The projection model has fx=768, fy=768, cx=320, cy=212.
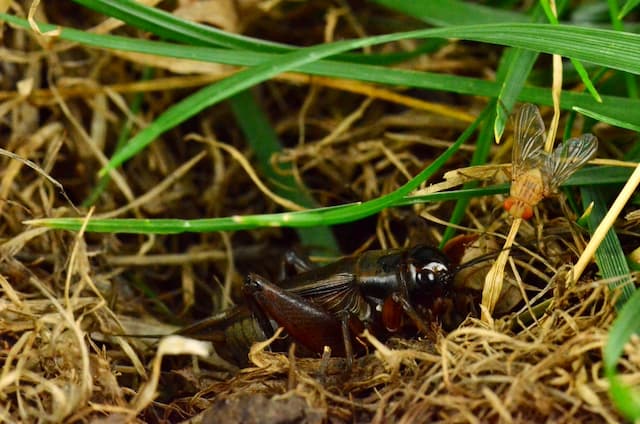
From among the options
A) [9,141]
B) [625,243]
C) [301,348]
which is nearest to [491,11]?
[625,243]

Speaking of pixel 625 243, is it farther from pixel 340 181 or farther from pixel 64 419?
pixel 64 419

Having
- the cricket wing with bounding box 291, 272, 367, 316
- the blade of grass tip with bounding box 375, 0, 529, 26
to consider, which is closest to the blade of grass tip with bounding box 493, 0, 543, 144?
the blade of grass tip with bounding box 375, 0, 529, 26

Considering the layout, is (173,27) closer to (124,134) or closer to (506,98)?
(124,134)

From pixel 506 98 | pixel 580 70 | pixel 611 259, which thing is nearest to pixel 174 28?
pixel 506 98

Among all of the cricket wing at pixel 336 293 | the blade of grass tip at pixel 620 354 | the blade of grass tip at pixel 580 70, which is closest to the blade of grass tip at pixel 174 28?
the blade of grass tip at pixel 580 70

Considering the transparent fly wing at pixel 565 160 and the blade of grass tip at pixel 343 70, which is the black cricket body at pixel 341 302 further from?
the blade of grass tip at pixel 343 70

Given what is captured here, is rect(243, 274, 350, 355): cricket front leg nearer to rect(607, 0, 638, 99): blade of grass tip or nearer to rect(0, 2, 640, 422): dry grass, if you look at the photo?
rect(0, 2, 640, 422): dry grass
